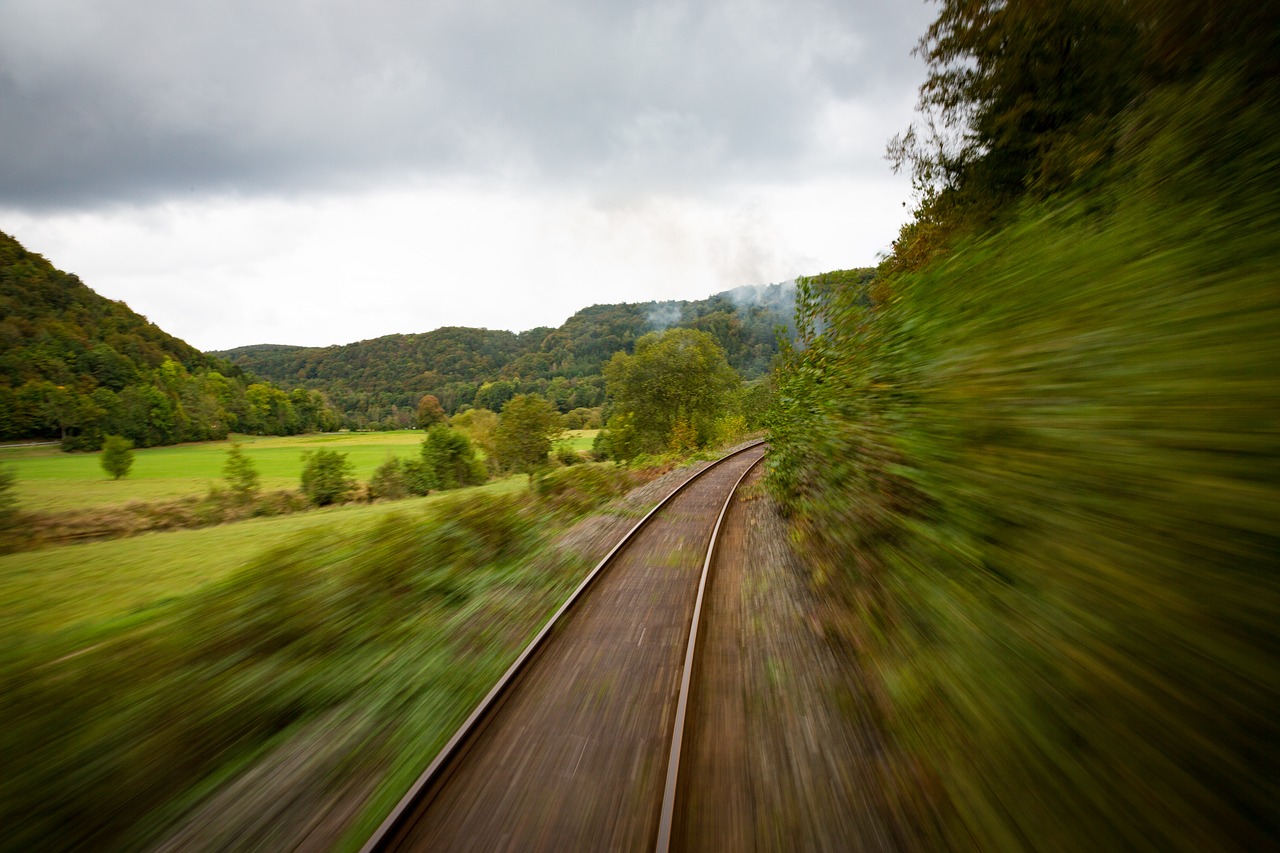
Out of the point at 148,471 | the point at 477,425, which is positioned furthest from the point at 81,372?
the point at 477,425

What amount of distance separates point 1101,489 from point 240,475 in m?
35.2

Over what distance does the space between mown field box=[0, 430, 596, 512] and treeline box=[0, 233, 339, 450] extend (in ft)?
2.90

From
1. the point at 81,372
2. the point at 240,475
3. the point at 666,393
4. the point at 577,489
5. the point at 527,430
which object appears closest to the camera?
the point at 577,489

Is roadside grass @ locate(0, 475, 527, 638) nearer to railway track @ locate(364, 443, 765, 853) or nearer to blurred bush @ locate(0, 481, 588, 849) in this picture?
blurred bush @ locate(0, 481, 588, 849)

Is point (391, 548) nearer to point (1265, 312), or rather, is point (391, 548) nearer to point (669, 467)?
point (1265, 312)

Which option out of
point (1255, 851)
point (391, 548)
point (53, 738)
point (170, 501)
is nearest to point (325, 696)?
point (53, 738)

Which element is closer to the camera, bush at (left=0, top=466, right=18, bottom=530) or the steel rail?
the steel rail

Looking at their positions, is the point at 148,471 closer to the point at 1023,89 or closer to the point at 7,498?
the point at 7,498

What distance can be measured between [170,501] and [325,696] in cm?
2567

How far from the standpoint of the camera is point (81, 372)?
16.7 meters

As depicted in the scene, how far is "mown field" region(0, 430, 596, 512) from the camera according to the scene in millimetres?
15328

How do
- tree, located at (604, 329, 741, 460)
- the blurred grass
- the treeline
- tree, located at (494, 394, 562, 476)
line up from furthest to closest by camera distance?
tree, located at (604, 329, 741, 460) < tree, located at (494, 394, 562, 476) < the treeline < the blurred grass

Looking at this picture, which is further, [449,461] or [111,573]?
[449,461]

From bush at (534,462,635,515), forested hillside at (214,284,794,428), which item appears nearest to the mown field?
bush at (534,462,635,515)
